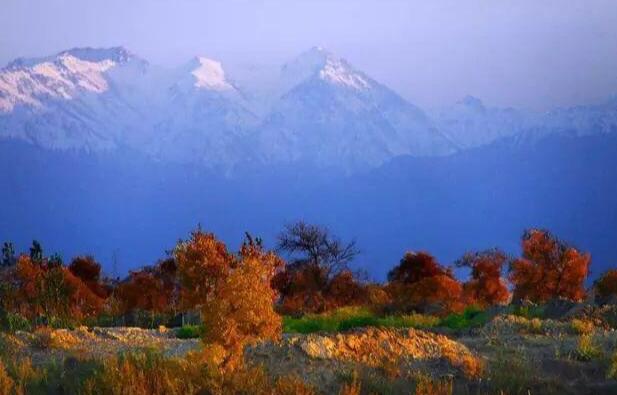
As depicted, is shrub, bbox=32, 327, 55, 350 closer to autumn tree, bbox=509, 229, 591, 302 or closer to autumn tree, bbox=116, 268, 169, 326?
autumn tree, bbox=116, 268, 169, 326

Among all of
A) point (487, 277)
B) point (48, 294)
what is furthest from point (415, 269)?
point (48, 294)

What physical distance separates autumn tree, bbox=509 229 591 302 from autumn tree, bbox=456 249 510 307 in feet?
11.7

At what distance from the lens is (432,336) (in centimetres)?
1375

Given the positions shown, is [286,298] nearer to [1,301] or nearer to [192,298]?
[192,298]

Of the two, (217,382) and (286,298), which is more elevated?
(286,298)

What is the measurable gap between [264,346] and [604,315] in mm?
10538

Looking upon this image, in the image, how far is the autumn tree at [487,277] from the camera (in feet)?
113

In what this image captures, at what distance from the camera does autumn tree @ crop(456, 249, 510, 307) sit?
34469mm

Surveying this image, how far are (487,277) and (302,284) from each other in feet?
27.4

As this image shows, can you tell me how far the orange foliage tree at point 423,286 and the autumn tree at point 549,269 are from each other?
107 inches

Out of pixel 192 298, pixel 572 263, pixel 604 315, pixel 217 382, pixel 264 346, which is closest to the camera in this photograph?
pixel 217 382

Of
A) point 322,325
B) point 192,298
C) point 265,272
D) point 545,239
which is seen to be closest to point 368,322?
point 322,325

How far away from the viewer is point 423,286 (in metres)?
30.6

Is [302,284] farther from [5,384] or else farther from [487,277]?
[5,384]
